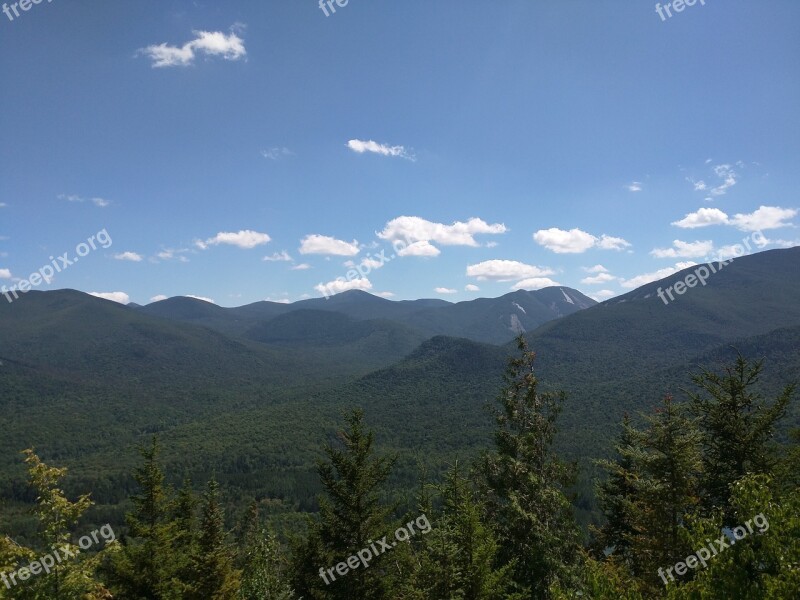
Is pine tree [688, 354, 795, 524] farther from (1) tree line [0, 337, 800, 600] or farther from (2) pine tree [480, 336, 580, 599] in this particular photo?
(2) pine tree [480, 336, 580, 599]

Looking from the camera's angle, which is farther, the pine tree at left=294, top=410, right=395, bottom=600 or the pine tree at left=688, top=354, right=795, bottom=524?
the pine tree at left=688, top=354, right=795, bottom=524

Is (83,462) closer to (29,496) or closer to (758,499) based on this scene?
(29,496)

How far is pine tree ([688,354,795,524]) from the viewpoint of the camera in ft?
62.5

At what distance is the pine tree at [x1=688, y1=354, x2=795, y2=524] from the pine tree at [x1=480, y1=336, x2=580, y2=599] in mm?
6088

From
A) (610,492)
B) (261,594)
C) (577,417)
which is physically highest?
(261,594)

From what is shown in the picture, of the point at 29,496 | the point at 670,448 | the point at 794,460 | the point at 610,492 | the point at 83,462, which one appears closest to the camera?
the point at 670,448

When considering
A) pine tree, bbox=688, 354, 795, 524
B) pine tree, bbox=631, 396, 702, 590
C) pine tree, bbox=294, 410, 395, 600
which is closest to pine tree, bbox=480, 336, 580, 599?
pine tree, bbox=631, 396, 702, 590

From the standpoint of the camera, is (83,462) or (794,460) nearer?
(794,460)

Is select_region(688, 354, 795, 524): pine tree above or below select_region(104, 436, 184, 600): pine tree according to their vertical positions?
below

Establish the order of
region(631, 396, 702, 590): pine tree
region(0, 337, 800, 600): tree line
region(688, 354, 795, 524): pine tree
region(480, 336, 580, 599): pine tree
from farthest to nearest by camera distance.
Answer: region(688, 354, 795, 524): pine tree, region(480, 336, 580, 599): pine tree, region(631, 396, 702, 590): pine tree, region(0, 337, 800, 600): tree line

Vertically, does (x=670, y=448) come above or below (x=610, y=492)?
above

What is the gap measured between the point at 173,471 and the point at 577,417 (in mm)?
147548

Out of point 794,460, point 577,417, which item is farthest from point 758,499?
point 577,417

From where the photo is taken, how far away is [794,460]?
19141 millimetres
